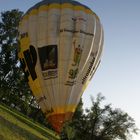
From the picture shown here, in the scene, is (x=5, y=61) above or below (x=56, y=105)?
above

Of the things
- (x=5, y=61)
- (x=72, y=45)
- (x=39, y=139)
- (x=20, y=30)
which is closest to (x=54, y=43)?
(x=72, y=45)

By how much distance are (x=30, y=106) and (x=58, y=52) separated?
140 feet

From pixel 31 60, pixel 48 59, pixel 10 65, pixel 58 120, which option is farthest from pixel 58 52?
pixel 10 65

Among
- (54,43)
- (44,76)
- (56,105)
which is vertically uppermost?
(54,43)

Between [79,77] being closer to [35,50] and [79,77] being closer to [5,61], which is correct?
[35,50]

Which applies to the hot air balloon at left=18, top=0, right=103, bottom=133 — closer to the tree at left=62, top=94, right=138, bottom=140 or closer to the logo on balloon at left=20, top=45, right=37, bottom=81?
the logo on balloon at left=20, top=45, right=37, bottom=81

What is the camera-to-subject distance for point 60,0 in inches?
1003

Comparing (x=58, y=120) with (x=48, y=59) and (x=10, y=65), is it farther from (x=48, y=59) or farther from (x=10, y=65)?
(x=10, y=65)

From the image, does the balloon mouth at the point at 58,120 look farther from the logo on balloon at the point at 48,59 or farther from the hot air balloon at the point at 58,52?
the logo on balloon at the point at 48,59

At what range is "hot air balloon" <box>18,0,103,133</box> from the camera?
23141 mm

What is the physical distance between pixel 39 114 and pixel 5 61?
1378cm

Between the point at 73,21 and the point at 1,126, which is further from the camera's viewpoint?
the point at 1,126

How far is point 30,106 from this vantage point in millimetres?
65625

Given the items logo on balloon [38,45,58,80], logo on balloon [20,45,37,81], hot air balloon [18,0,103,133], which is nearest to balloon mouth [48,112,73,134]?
hot air balloon [18,0,103,133]
